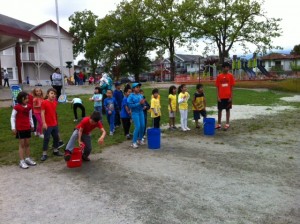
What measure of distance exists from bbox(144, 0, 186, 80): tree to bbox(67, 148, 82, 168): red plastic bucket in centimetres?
4233

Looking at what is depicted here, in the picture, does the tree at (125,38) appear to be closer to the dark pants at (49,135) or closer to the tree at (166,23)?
the tree at (166,23)

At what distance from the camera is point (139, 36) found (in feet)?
171

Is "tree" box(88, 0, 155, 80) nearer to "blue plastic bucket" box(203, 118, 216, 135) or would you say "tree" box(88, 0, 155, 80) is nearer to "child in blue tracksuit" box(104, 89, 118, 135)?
"child in blue tracksuit" box(104, 89, 118, 135)

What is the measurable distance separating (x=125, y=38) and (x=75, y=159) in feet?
155

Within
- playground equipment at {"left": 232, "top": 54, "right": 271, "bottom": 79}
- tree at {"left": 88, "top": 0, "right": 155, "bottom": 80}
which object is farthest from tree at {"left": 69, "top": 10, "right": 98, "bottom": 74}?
playground equipment at {"left": 232, "top": 54, "right": 271, "bottom": 79}

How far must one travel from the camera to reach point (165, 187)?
5254 millimetres

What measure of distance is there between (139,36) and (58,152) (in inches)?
1822

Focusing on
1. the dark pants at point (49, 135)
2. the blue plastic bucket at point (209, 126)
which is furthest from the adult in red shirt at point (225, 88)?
the dark pants at point (49, 135)

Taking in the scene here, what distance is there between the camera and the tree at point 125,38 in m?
50.7

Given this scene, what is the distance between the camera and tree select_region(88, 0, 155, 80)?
5069cm

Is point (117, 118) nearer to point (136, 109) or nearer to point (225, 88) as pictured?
point (136, 109)

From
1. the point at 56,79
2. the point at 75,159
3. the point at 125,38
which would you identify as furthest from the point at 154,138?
the point at 125,38

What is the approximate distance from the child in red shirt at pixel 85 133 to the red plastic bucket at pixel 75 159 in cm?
7

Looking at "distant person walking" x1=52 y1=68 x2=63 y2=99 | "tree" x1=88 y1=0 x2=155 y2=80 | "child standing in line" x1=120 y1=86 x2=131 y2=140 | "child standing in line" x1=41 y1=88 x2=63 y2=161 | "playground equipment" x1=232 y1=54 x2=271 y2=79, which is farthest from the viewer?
"tree" x1=88 y1=0 x2=155 y2=80
